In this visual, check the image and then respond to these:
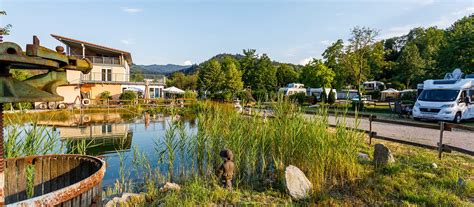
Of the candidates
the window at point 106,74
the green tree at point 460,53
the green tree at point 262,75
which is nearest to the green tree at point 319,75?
the green tree at point 262,75

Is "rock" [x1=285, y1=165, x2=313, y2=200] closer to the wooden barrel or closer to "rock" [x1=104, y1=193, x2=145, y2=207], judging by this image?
"rock" [x1=104, y1=193, x2=145, y2=207]

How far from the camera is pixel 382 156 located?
513cm

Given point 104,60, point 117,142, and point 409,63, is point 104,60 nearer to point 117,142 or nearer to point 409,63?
point 117,142

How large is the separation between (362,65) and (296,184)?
22.7 m

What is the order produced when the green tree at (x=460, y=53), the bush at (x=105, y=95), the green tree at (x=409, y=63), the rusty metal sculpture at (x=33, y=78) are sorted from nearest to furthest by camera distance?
the rusty metal sculpture at (x=33, y=78) < the green tree at (x=460, y=53) < the bush at (x=105, y=95) < the green tree at (x=409, y=63)

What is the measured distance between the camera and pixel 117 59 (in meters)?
30.0

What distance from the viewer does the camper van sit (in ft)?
36.8

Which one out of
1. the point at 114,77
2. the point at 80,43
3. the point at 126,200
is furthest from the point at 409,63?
the point at 126,200

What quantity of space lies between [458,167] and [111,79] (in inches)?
1148

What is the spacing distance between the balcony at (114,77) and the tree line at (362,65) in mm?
7125

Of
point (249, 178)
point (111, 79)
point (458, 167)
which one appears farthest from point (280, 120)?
point (111, 79)

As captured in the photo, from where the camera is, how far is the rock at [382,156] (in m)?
5.07

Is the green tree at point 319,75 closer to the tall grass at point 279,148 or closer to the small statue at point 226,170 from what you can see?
the tall grass at point 279,148

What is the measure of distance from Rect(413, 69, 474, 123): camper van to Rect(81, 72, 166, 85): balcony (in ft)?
85.3
